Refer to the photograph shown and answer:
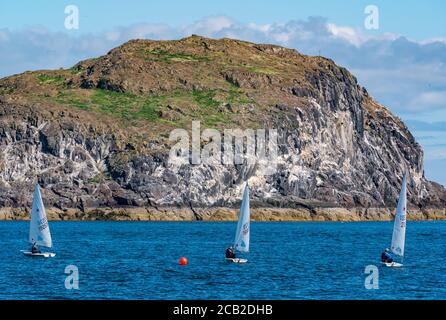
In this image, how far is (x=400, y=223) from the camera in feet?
297

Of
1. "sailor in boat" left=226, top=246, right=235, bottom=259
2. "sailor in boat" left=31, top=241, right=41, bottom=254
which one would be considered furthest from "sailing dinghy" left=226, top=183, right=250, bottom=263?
"sailor in boat" left=31, top=241, right=41, bottom=254

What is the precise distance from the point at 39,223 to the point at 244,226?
67.7 feet

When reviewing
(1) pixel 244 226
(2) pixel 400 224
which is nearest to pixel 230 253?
(1) pixel 244 226

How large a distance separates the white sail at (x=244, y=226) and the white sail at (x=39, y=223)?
62.6ft

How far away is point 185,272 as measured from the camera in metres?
89.3

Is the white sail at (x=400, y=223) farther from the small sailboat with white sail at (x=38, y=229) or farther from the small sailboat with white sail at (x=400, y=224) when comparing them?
the small sailboat with white sail at (x=38, y=229)

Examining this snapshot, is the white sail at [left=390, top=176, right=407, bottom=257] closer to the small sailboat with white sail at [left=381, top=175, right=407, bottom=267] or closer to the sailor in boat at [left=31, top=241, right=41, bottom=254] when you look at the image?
the small sailboat with white sail at [left=381, top=175, right=407, bottom=267]

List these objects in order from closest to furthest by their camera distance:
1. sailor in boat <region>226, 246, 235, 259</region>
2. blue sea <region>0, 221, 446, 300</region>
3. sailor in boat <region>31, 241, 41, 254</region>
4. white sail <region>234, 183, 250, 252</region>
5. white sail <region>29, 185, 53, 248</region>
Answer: blue sea <region>0, 221, 446, 300</region>
white sail <region>234, 183, 250, 252</region>
white sail <region>29, 185, 53, 248</region>
sailor in boat <region>226, 246, 235, 259</region>
sailor in boat <region>31, 241, 41, 254</region>

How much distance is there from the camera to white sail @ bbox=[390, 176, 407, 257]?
89438 mm

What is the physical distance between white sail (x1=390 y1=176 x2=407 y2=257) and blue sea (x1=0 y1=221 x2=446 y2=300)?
2479mm

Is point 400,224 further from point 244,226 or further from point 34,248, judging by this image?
point 34,248

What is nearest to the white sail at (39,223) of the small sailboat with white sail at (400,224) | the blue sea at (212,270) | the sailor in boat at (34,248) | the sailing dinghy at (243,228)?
the sailor in boat at (34,248)

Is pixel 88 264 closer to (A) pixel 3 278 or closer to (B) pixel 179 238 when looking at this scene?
(A) pixel 3 278
